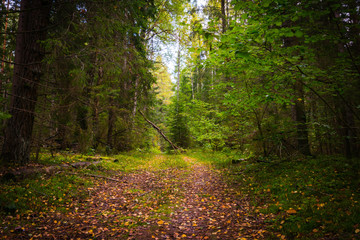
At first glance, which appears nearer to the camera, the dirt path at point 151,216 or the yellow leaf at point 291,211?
the dirt path at point 151,216

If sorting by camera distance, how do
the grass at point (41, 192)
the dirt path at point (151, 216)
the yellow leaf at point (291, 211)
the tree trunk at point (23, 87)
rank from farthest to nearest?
the tree trunk at point (23, 87), the grass at point (41, 192), the yellow leaf at point (291, 211), the dirt path at point (151, 216)

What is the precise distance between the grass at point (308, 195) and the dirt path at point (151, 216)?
1.76 feet

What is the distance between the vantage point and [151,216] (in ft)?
15.4

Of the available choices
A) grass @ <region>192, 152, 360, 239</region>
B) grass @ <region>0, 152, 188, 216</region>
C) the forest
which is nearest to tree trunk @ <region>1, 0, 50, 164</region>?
the forest

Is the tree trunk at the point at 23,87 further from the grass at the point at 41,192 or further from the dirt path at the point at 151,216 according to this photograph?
the dirt path at the point at 151,216

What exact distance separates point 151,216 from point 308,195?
4370 millimetres

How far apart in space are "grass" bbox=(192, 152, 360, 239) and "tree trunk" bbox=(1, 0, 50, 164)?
7863 millimetres

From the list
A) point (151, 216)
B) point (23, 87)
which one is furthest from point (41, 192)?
point (23, 87)

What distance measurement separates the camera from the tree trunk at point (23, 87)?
5.73 meters

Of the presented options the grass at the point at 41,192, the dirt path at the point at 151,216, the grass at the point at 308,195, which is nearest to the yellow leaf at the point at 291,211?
the grass at the point at 308,195

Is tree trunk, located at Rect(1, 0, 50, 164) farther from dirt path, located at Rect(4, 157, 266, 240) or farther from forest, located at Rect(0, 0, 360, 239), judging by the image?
dirt path, located at Rect(4, 157, 266, 240)

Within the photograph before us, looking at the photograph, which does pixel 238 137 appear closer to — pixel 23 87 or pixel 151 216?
pixel 151 216

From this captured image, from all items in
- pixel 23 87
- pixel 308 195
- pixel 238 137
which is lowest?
pixel 308 195

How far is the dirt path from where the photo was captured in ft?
12.3
